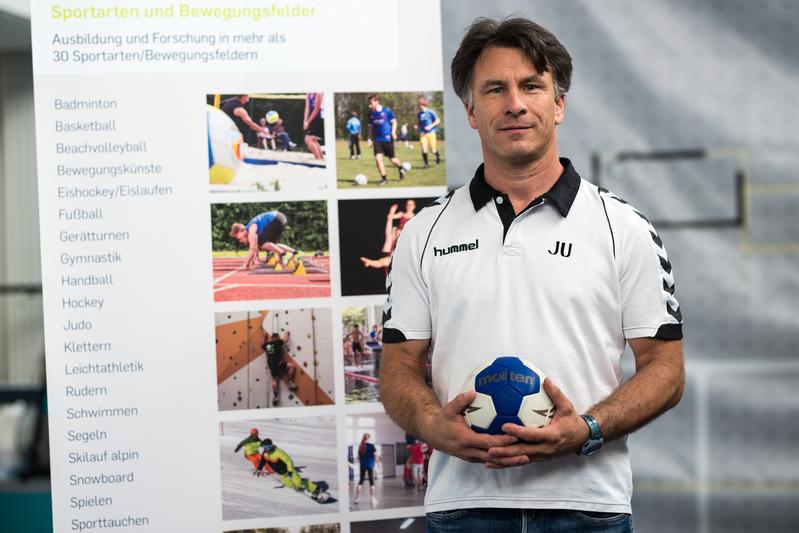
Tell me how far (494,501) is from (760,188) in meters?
1.35

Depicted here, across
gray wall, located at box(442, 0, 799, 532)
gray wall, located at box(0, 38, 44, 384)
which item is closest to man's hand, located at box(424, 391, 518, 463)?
gray wall, located at box(442, 0, 799, 532)

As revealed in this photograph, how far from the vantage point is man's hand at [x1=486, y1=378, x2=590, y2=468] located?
1360mm

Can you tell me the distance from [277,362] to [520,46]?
90 centimetres

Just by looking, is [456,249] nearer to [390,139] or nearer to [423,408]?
[423,408]

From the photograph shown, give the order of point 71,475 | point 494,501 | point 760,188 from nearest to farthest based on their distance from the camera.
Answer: point 494,501, point 71,475, point 760,188

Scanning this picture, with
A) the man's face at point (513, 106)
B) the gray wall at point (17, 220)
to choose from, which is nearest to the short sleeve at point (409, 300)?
the man's face at point (513, 106)

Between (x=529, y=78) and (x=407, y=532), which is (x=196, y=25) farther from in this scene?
(x=407, y=532)

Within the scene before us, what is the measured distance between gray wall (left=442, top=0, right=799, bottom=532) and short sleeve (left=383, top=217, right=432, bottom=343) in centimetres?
73

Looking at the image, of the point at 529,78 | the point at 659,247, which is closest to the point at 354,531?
the point at 659,247

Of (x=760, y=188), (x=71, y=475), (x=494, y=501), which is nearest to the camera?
(x=494, y=501)

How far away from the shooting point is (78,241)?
1.88 metres

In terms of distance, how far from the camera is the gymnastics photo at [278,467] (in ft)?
6.30

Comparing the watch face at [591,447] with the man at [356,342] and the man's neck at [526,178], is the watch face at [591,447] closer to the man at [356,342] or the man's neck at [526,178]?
the man's neck at [526,178]

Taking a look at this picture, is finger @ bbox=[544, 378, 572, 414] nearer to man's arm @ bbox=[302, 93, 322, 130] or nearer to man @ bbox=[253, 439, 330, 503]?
man @ bbox=[253, 439, 330, 503]
